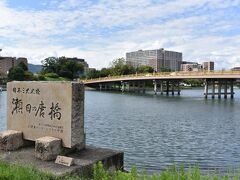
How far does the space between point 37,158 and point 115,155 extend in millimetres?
1843

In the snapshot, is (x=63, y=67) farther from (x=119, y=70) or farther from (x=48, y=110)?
(x=48, y=110)

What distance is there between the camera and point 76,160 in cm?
740

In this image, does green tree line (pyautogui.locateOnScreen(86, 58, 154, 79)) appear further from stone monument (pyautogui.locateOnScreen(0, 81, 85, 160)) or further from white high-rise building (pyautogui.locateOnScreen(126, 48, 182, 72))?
stone monument (pyautogui.locateOnScreen(0, 81, 85, 160))

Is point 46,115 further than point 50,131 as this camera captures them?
Yes

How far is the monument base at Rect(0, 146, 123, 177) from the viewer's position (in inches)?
270

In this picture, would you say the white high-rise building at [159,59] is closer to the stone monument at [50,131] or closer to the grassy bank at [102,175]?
the stone monument at [50,131]

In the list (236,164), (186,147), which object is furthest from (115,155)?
(186,147)

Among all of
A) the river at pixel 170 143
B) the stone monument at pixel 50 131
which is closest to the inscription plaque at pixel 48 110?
the stone monument at pixel 50 131

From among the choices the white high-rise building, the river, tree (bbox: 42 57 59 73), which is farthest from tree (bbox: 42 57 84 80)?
the river

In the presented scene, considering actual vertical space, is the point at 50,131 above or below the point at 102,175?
above

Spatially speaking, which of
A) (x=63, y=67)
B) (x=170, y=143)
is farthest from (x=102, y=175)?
(x=63, y=67)

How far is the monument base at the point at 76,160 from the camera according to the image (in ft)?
22.5

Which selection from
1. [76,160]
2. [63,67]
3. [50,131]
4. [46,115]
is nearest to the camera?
[76,160]

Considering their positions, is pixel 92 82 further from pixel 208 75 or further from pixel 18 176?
pixel 18 176
